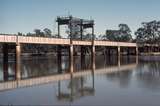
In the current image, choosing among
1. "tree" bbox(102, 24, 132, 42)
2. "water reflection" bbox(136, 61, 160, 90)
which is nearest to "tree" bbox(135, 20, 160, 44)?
"tree" bbox(102, 24, 132, 42)

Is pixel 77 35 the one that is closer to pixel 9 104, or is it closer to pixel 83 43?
pixel 83 43

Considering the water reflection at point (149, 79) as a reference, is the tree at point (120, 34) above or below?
above

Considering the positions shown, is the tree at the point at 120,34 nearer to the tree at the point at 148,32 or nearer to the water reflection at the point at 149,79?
the tree at the point at 148,32

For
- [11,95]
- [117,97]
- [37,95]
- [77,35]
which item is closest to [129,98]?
[117,97]

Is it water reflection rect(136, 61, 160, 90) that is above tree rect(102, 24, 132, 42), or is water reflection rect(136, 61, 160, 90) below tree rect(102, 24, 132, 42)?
below

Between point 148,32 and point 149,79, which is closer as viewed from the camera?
point 149,79

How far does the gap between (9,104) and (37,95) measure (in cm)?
372

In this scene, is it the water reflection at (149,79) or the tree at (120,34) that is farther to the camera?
the tree at (120,34)

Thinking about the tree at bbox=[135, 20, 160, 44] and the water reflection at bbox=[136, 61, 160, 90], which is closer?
the water reflection at bbox=[136, 61, 160, 90]

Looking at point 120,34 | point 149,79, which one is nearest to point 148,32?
point 120,34

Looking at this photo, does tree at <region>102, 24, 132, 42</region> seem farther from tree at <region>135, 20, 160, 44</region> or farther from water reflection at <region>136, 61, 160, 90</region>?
water reflection at <region>136, 61, 160, 90</region>

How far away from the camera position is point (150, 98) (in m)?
19.1

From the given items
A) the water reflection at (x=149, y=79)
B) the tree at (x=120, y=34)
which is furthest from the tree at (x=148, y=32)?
the water reflection at (x=149, y=79)

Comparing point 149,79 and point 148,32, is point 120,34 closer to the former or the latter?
point 148,32
